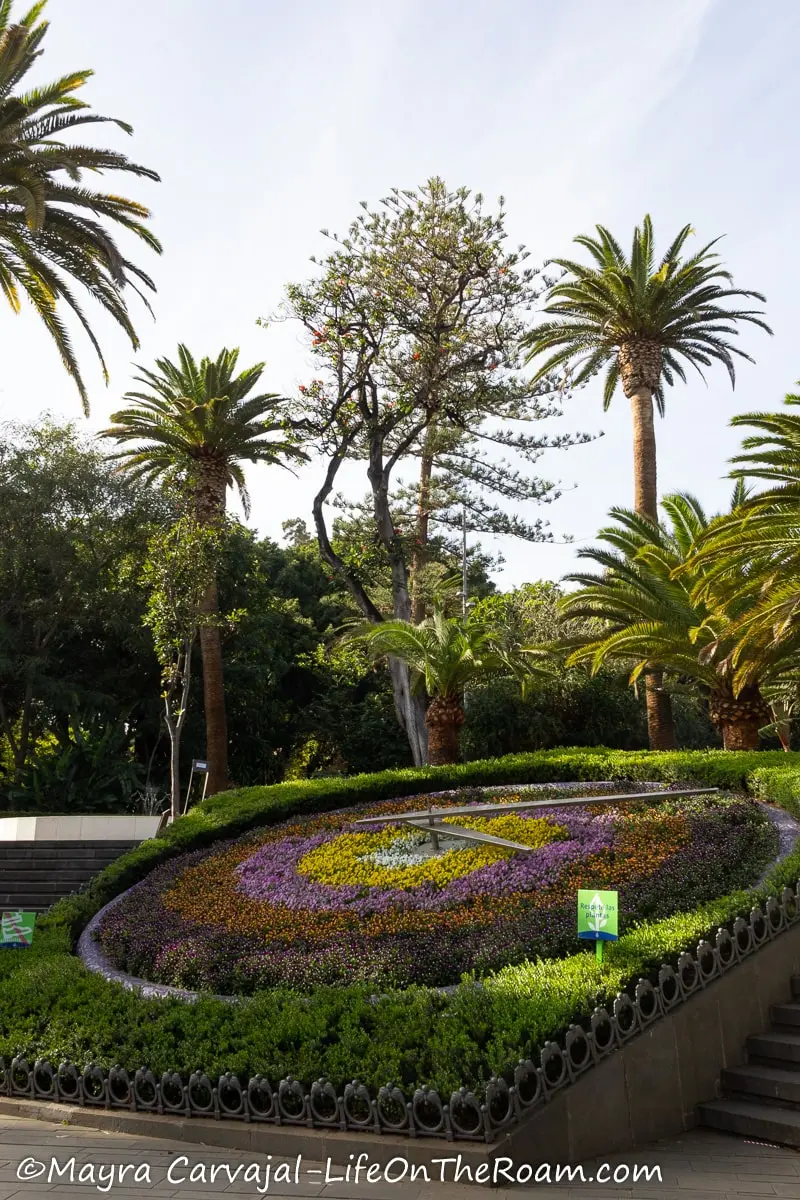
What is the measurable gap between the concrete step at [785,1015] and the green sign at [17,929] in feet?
23.2

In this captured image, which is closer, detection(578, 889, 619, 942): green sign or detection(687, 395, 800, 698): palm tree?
detection(578, 889, 619, 942): green sign

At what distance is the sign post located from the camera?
741 centimetres

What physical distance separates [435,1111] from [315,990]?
7.45ft

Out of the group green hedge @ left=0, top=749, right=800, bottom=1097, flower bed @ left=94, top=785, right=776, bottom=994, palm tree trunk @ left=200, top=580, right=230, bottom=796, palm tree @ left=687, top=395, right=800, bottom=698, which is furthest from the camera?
palm tree trunk @ left=200, top=580, right=230, bottom=796

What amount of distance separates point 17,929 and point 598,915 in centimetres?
628

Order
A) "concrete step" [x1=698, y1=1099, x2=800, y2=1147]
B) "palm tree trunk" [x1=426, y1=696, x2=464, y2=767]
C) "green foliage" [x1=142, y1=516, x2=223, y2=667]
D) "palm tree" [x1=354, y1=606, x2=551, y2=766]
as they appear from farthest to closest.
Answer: "green foliage" [x1=142, y1=516, x2=223, y2=667], "palm tree trunk" [x1=426, y1=696, x2=464, y2=767], "palm tree" [x1=354, y1=606, x2=551, y2=766], "concrete step" [x1=698, y1=1099, x2=800, y2=1147]

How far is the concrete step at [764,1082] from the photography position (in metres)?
7.56

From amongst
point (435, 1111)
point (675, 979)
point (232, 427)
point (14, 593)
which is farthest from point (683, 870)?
point (14, 593)

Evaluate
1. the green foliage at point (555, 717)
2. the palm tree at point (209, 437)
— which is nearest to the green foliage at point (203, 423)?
the palm tree at point (209, 437)

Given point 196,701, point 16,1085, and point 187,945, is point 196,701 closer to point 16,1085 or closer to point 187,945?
point 187,945

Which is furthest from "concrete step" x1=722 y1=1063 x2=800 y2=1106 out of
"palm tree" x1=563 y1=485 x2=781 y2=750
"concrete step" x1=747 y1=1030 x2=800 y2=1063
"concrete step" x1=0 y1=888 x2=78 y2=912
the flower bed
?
"concrete step" x1=0 y1=888 x2=78 y2=912

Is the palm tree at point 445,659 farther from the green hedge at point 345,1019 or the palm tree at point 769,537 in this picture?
the green hedge at point 345,1019

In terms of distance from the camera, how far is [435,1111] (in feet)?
20.7

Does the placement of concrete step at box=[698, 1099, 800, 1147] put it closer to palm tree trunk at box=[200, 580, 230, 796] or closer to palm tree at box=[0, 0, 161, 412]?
palm tree at box=[0, 0, 161, 412]
